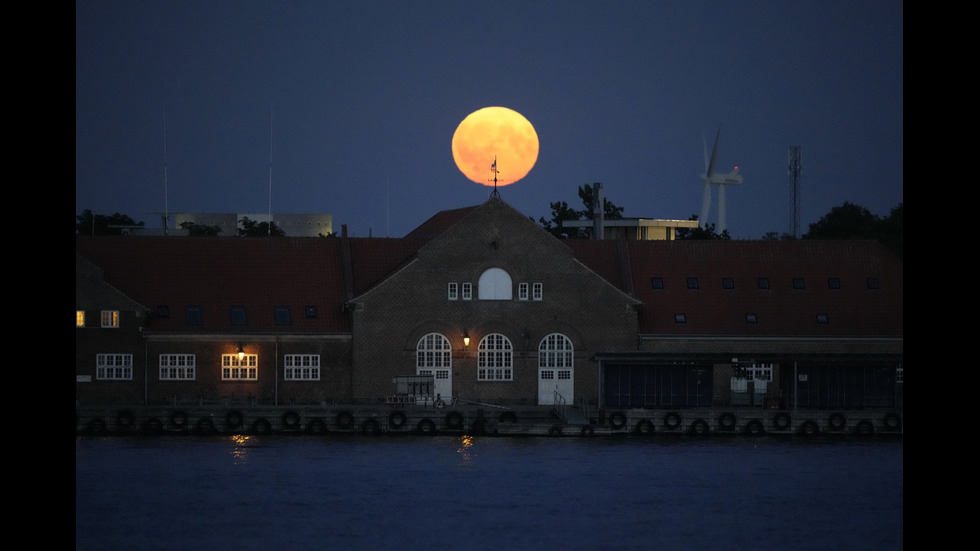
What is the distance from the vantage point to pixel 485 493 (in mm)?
50219

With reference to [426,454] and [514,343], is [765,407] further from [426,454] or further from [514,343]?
[426,454]

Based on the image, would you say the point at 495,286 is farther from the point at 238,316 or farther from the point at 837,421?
the point at 837,421

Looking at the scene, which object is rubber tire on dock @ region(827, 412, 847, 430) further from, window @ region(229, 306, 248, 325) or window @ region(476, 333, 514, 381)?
window @ region(229, 306, 248, 325)

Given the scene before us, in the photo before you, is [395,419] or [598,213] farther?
[598,213]

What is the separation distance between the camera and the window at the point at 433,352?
69.9 meters

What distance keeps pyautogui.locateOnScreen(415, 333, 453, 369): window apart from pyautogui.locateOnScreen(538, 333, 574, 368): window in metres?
4.37

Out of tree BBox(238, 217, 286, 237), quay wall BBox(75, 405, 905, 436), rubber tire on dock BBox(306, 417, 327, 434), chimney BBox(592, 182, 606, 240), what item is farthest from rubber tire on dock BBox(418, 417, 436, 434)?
tree BBox(238, 217, 286, 237)

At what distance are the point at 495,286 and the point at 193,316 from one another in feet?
46.9

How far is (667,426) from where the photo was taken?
6638 cm

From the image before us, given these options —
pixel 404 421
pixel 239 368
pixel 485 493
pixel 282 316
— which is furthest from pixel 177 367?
pixel 485 493

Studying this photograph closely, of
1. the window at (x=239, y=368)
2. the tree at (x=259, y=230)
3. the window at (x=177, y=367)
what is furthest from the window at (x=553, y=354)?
the tree at (x=259, y=230)

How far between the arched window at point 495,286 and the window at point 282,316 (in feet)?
29.8

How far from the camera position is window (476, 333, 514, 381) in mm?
70062
